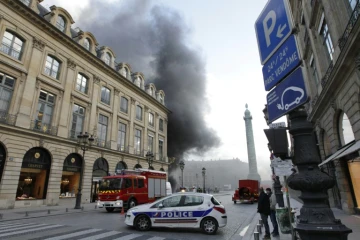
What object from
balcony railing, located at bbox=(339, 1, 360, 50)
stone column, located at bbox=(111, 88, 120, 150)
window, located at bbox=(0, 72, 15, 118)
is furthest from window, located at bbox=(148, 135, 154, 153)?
balcony railing, located at bbox=(339, 1, 360, 50)

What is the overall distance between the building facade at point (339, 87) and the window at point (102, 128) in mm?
23486

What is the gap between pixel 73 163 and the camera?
937 inches

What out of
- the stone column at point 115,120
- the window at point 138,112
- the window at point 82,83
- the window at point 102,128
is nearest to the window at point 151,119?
A: the window at point 138,112

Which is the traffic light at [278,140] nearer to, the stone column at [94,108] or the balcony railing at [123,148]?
the stone column at [94,108]

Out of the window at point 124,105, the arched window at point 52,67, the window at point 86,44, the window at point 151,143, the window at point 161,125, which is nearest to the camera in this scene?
the arched window at point 52,67

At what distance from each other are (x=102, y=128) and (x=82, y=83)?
6.21m

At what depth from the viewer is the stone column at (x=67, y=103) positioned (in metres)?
22.9

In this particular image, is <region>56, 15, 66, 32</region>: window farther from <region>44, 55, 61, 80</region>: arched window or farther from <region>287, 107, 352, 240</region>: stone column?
<region>287, 107, 352, 240</region>: stone column

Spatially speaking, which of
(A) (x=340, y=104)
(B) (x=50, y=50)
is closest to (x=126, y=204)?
(A) (x=340, y=104)

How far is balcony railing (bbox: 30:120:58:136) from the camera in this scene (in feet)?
66.8

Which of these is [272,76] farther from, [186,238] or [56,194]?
[56,194]

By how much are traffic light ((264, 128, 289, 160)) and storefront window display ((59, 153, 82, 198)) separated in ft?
79.1

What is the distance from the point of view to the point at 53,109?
74.8 feet

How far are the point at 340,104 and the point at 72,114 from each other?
2438 cm
